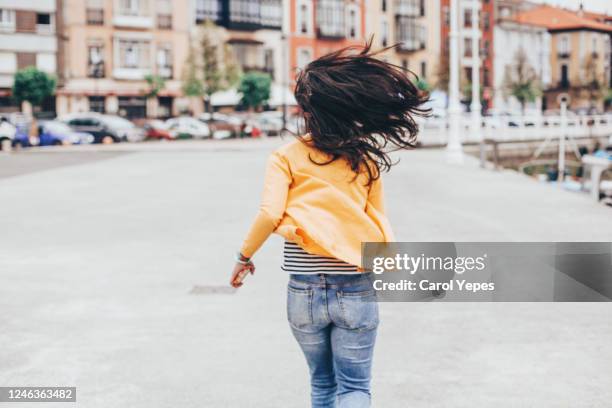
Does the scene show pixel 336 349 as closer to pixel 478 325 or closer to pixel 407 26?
pixel 478 325

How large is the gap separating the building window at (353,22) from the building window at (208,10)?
12.5 metres

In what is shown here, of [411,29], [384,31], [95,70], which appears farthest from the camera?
[411,29]

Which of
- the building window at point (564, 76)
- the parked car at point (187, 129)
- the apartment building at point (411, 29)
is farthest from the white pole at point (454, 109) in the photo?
the building window at point (564, 76)

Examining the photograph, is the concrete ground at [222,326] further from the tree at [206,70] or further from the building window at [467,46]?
the building window at [467,46]

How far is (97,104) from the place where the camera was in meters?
60.2

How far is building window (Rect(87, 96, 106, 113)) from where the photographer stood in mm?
59938

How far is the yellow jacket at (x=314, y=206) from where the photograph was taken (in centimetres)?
316

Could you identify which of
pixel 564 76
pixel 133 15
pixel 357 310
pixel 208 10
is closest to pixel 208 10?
pixel 208 10

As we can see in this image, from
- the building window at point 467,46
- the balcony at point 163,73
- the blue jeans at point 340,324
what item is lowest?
the blue jeans at point 340,324

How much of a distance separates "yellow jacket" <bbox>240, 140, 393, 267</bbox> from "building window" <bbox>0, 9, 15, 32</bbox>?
57.9 m

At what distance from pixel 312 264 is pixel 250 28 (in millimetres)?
66041

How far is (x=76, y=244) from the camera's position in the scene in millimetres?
10547

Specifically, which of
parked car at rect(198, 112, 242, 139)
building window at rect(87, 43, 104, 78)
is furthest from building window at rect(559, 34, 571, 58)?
building window at rect(87, 43, 104, 78)

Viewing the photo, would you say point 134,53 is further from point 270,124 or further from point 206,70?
point 270,124
